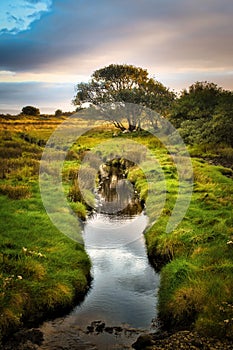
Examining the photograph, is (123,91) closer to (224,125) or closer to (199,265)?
(224,125)

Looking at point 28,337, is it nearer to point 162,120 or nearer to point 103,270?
point 103,270

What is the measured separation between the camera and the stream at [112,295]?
12.5 metres

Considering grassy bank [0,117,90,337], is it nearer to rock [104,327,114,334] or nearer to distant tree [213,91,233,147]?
rock [104,327,114,334]

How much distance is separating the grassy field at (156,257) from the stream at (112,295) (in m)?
0.54

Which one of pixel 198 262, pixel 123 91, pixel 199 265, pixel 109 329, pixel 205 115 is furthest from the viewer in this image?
pixel 123 91

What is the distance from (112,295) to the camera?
15273 mm

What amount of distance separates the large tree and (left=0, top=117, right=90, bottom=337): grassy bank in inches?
2025

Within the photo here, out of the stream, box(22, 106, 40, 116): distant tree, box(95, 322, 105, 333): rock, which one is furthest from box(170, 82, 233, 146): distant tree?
box(22, 106, 40, 116): distant tree

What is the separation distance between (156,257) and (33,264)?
238 inches

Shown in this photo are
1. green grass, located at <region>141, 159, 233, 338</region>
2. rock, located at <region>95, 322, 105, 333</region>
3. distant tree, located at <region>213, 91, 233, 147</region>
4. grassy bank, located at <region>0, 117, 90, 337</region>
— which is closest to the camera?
green grass, located at <region>141, 159, 233, 338</region>

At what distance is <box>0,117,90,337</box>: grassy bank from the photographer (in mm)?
13570

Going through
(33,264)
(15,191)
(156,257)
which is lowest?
(156,257)

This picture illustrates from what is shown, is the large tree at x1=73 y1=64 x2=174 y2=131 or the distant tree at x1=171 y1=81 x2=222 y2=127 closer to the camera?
the distant tree at x1=171 y1=81 x2=222 y2=127

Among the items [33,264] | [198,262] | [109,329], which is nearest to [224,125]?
[198,262]
